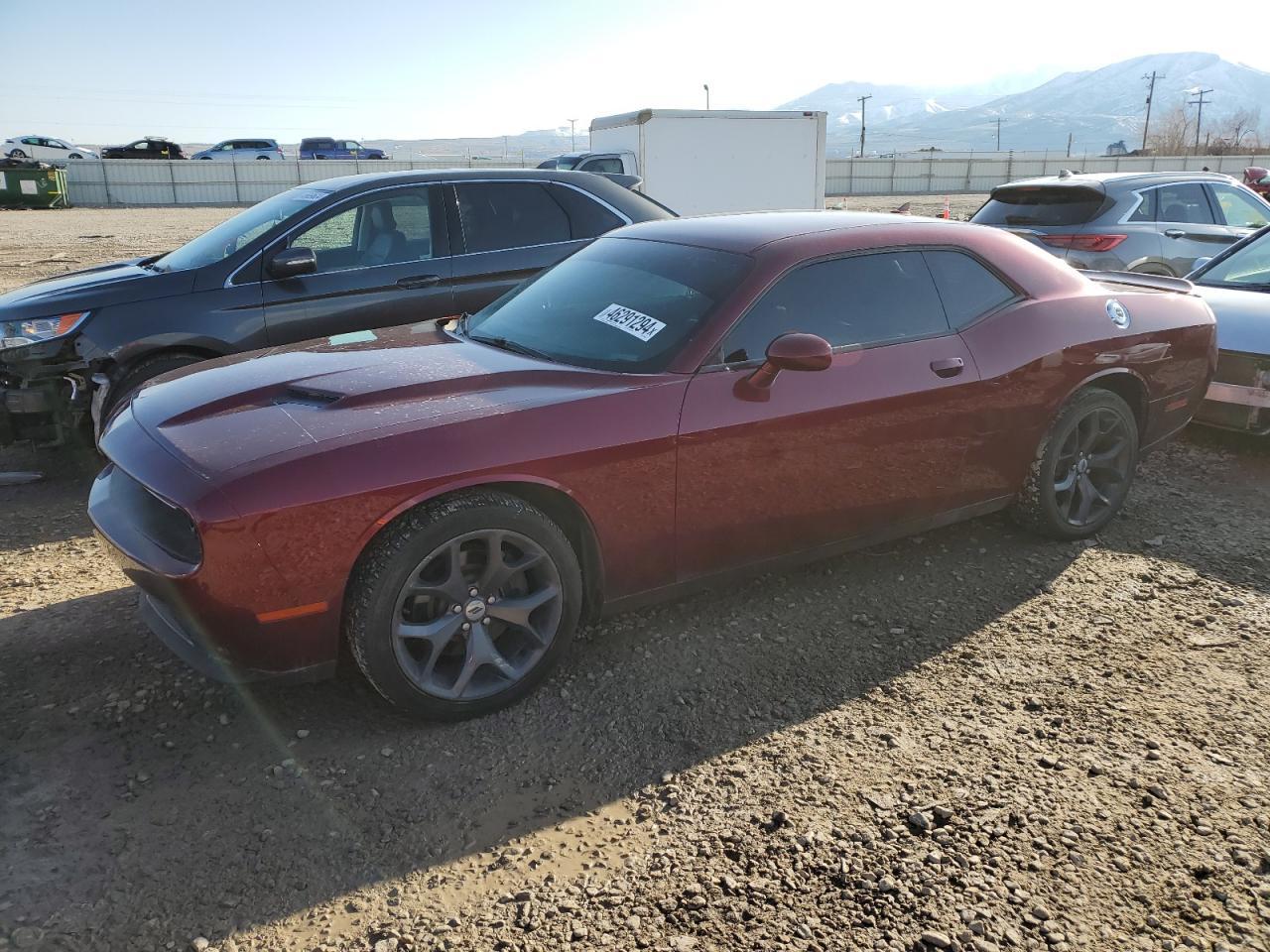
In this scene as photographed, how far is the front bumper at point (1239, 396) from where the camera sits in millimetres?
5422

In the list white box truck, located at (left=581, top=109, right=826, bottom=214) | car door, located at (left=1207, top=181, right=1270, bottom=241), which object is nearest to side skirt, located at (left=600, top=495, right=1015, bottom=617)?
car door, located at (left=1207, top=181, right=1270, bottom=241)

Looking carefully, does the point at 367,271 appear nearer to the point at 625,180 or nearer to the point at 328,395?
the point at 625,180

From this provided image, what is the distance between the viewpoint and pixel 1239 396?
551 centimetres

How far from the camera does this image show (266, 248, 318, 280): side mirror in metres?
5.32

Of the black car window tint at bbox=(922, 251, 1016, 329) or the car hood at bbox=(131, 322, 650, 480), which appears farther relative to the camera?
the black car window tint at bbox=(922, 251, 1016, 329)

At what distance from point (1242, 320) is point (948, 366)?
3.10 m

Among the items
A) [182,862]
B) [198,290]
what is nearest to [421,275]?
[198,290]

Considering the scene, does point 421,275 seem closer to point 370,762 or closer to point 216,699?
point 216,699

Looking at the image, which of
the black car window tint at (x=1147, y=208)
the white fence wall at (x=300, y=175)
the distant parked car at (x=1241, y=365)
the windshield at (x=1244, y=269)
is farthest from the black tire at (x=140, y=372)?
the white fence wall at (x=300, y=175)

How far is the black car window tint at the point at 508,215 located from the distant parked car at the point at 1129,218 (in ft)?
14.6

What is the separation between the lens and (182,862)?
2445mm

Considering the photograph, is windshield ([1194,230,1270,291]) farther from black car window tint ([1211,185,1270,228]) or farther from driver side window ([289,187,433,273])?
driver side window ([289,187,433,273])

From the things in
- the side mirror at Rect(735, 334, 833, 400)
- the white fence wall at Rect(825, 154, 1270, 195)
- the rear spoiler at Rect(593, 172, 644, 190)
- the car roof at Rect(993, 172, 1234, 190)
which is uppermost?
the white fence wall at Rect(825, 154, 1270, 195)

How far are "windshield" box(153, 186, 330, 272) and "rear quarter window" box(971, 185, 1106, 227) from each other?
6011 millimetres
